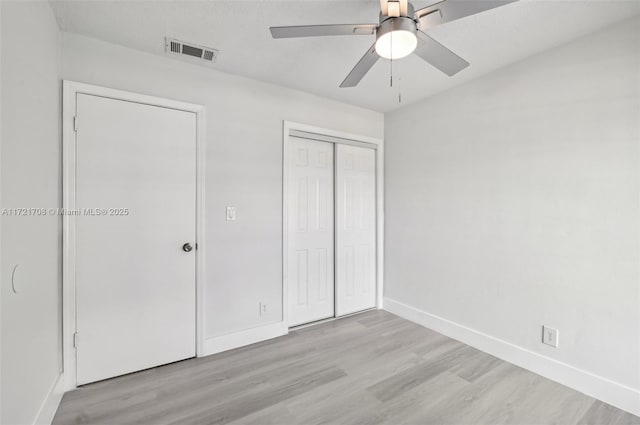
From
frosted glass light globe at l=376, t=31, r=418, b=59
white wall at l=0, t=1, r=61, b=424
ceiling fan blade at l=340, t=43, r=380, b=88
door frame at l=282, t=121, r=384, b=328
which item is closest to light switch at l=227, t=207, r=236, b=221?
door frame at l=282, t=121, r=384, b=328

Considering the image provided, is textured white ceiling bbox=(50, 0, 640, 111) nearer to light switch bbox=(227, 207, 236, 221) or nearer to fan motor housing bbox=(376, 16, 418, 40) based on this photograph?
fan motor housing bbox=(376, 16, 418, 40)

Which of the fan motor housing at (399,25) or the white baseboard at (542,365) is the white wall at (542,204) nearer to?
the white baseboard at (542,365)

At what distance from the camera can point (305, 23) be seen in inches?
73.4

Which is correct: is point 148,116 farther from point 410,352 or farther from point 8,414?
point 410,352

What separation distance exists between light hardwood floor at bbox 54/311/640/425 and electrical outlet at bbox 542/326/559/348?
28cm

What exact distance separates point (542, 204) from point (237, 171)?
2.48 meters

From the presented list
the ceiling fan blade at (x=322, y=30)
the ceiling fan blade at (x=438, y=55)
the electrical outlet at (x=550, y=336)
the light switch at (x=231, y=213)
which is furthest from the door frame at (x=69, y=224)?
the electrical outlet at (x=550, y=336)

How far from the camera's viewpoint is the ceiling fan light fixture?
141 cm

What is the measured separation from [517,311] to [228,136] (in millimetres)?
2827

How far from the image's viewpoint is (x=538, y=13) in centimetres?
177

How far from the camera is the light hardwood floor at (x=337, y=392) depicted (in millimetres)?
1756

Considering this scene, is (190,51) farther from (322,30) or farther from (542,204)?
(542,204)

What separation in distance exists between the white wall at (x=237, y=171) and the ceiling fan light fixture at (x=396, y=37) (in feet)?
4.84

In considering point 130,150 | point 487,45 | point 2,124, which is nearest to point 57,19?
point 130,150
